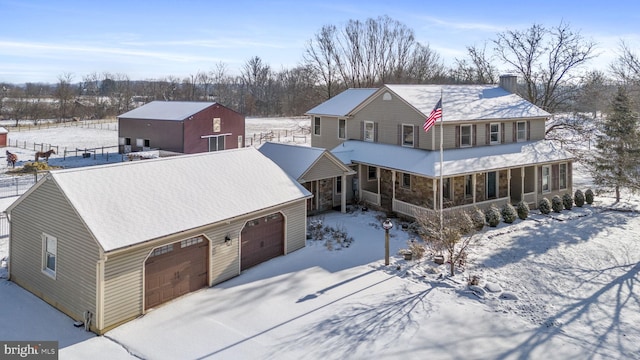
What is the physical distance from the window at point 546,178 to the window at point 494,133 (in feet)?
9.70

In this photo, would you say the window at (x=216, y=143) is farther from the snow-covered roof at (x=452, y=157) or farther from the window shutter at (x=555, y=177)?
the window shutter at (x=555, y=177)

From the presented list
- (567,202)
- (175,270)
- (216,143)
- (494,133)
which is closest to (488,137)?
(494,133)

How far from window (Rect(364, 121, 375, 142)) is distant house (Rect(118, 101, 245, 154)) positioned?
16.2 m

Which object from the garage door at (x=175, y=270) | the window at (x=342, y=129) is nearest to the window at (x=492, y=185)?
the window at (x=342, y=129)

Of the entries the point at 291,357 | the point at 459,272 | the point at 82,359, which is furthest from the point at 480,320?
the point at 82,359

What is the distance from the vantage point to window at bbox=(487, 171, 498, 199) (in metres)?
23.8

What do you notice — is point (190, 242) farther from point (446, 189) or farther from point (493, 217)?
point (493, 217)

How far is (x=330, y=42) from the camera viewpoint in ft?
215

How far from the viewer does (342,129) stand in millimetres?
28781

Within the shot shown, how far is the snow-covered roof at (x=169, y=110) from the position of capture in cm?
3738

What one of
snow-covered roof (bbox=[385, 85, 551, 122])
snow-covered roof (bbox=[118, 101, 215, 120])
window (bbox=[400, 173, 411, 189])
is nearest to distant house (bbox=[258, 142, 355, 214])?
window (bbox=[400, 173, 411, 189])

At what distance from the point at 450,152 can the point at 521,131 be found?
627 centimetres

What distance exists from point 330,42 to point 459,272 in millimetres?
55314

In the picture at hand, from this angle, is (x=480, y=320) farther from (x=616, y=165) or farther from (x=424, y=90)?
(x=616, y=165)
